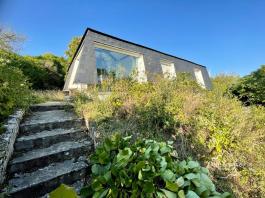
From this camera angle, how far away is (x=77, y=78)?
23.5 ft

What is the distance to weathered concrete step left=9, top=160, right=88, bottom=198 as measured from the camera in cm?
218

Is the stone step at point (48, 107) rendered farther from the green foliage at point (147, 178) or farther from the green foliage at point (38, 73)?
the green foliage at point (38, 73)

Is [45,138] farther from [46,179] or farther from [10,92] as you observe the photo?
[10,92]

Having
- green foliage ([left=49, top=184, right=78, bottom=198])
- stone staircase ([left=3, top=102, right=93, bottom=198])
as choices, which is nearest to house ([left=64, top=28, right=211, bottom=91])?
stone staircase ([left=3, top=102, right=93, bottom=198])

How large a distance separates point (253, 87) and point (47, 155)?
11882 millimetres

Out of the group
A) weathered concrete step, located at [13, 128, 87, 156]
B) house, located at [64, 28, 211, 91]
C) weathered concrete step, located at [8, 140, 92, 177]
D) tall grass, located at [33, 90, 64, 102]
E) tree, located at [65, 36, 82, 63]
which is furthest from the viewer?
tree, located at [65, 36, 82, 63]

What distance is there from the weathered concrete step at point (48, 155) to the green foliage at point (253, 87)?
26.6 ft

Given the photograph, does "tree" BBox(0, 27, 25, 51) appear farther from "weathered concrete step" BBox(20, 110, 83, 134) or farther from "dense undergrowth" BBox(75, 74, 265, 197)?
"dense undergrowth" BBox(75, 74, 265, 197)

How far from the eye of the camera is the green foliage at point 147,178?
165 centimetres

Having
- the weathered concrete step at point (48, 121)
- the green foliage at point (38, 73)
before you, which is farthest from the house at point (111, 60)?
the green foliage at point (38, 73)

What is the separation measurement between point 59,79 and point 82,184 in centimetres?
1412

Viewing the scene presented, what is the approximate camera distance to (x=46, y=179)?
2.35 metres

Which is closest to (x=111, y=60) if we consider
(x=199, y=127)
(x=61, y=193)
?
(x=199, y=127)

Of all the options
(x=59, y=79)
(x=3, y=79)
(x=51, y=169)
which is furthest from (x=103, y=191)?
(x=59, y=79)
